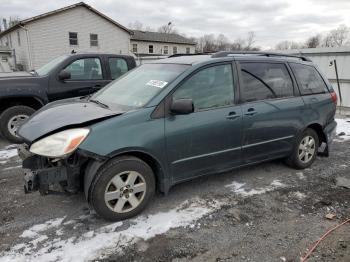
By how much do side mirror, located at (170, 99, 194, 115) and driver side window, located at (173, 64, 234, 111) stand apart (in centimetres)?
18

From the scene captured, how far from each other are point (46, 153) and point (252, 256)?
2158 mm

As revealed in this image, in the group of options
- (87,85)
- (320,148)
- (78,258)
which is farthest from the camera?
(87,85)

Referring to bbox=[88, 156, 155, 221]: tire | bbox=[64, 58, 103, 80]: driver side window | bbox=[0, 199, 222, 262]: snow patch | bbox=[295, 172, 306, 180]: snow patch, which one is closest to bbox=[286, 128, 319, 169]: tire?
bbox=[295, 172, 306, 180]: snow patch

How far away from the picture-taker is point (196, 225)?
10.9 ft

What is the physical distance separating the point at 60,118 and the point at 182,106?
132 centimetres

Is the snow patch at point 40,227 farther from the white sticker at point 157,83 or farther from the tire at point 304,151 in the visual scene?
the tire at point 304,151

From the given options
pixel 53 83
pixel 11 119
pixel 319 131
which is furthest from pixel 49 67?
pixel 319 131

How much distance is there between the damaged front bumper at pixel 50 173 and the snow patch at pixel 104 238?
0.45 metres

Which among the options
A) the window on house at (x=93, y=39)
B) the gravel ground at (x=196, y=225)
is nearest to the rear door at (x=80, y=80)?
the gravel ground at (x=196, y=225)

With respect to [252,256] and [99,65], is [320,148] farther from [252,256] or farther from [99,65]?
[99,65]

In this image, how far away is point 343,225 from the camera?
3398 millimetres

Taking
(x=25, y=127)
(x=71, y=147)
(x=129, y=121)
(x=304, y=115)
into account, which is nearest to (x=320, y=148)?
(x=304, y=115)

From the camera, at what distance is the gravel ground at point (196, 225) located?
2871 millimetres

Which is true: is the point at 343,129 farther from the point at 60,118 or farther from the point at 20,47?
the point at 20,47
